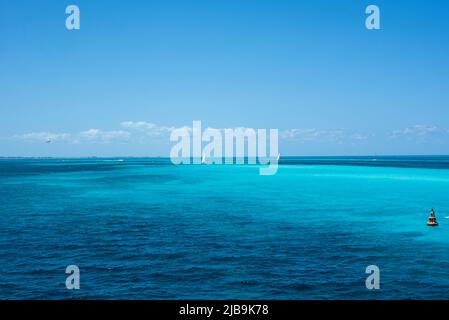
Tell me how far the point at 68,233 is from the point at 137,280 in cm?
1734

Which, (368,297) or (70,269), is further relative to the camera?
(70,269)

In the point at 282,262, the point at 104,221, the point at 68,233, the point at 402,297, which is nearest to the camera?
the point at 402,297

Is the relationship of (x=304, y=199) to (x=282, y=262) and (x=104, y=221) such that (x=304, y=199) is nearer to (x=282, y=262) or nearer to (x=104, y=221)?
(x=104, y=221)

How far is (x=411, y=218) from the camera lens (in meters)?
48.3

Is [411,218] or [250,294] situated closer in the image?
[250,294]

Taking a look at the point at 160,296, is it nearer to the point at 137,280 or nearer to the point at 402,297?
the point at 137,280

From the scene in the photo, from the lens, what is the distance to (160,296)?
893 inches

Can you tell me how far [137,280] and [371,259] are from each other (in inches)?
689
